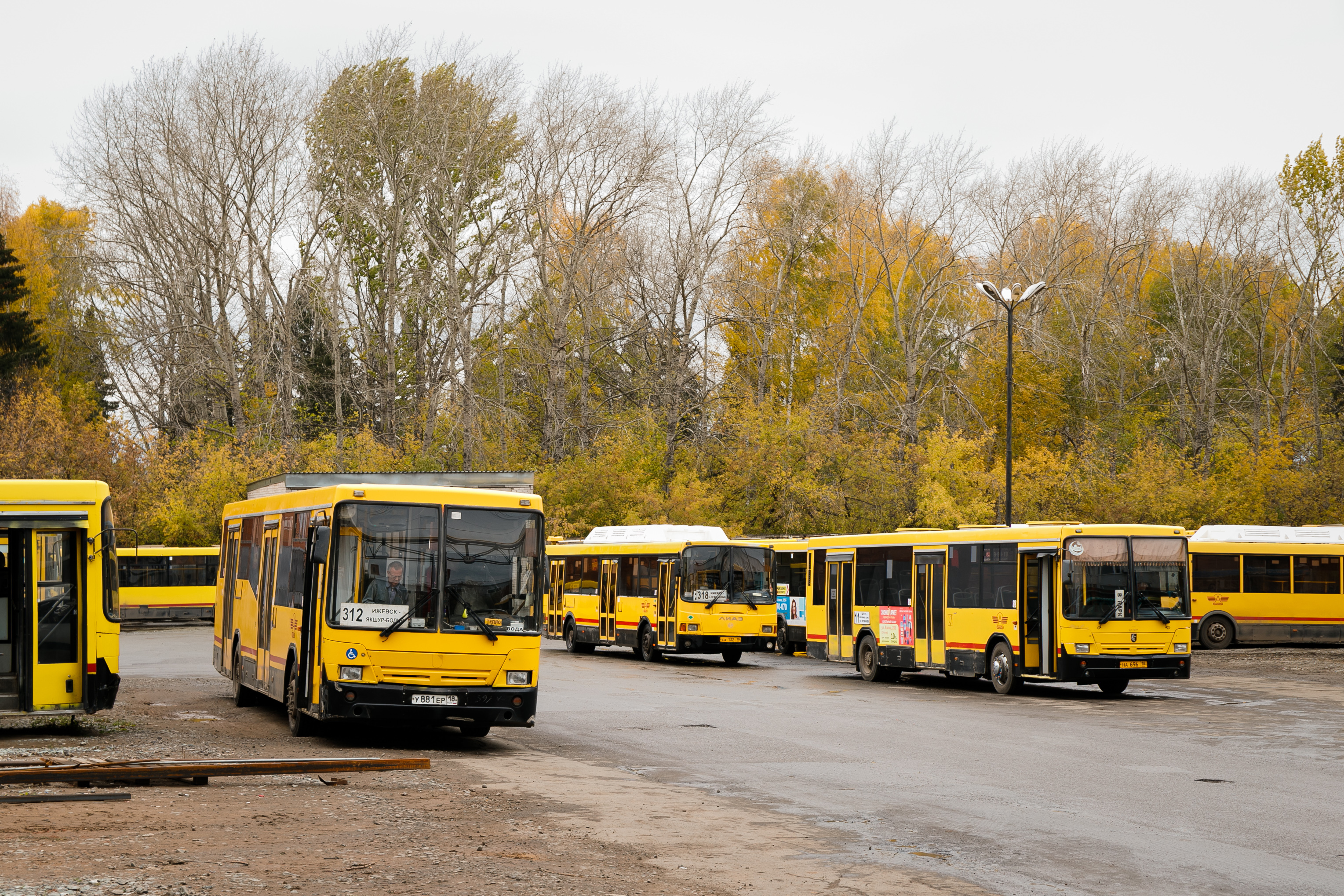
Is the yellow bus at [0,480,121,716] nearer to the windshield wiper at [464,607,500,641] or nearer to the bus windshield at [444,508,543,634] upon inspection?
the bus windshield at [444,508,543,634]

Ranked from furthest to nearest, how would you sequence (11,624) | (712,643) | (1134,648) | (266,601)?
(712,643)
(1134,648)
(266,601)
(11,624)

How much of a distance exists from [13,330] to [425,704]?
5536cm

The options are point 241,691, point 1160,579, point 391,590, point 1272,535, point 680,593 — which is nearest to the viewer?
point 391,590

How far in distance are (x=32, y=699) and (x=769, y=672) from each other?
736 inches

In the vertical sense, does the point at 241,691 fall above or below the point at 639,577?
below

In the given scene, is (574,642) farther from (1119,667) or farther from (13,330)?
(13,330)

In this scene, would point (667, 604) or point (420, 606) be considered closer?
point (420, 606)

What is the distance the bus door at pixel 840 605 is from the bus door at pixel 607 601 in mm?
7947

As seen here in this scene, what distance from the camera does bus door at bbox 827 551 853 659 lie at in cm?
3027

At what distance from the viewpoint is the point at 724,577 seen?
33.8 metres

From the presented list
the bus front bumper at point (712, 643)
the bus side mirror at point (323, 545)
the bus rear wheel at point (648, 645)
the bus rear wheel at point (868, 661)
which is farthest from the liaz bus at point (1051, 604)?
the bus side mirror at point (323, 545)

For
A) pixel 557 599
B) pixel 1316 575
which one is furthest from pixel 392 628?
pixel 1316 575

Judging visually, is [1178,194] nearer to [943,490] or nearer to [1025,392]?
[1025,392]

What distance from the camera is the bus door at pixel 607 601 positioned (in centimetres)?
3775
